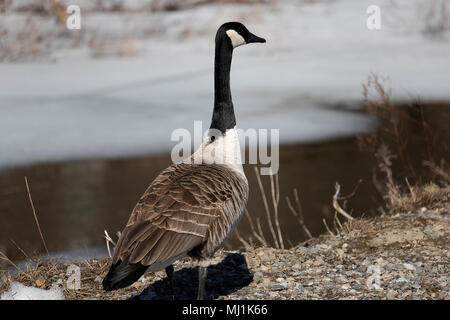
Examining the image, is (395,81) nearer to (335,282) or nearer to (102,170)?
(102,170)

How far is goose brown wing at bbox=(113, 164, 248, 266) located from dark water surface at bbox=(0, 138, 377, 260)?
2.39 metres

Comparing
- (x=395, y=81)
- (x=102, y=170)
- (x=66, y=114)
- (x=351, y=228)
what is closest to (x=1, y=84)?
(x=66, y=114)

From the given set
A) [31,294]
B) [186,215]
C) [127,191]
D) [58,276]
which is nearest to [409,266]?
[186,215]

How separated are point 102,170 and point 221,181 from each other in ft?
15.8

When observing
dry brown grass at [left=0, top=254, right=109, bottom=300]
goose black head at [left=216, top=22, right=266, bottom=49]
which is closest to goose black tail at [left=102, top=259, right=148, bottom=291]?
dry brown grass at [left=0, top=254, right=109, bottom=300]

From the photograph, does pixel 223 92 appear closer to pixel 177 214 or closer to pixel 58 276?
pixel 177 214

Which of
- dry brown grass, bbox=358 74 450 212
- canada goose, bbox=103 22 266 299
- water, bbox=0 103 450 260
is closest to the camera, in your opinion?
canada goose, bbox=103 22 266 299

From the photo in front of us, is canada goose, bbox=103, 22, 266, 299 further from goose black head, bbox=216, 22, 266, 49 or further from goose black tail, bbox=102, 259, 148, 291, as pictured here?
goose black head, bbox=216, 22, 266, 49

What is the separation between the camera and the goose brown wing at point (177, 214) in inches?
138

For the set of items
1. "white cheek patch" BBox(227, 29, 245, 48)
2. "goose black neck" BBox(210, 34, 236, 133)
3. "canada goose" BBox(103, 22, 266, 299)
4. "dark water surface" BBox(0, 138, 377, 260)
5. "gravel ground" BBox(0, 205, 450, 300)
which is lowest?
"dark water surface" BBox(0, 138, 377, 260)

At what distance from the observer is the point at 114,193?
305 inches

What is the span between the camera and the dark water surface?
673 centimetres

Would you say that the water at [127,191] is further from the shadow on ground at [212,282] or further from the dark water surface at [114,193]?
the shadow on ground at [212,282]

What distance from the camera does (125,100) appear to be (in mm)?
10992
